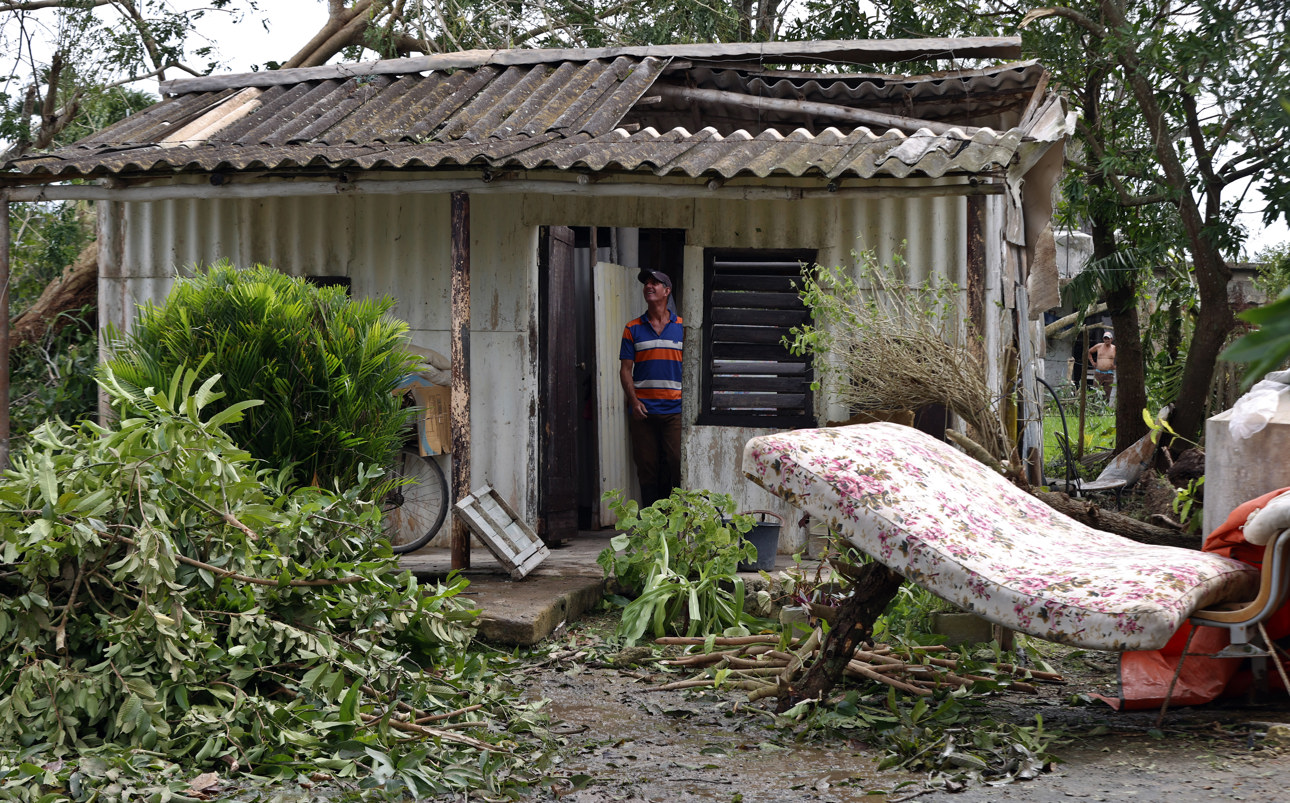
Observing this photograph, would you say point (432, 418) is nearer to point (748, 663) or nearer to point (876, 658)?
point (748, 663)

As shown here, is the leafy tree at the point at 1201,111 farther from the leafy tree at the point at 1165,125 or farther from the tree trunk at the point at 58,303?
the tree trunk at the point at 58,303

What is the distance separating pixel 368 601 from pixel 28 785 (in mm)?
1499

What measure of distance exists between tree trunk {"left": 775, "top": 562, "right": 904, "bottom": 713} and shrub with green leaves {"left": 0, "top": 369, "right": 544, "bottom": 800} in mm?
1123

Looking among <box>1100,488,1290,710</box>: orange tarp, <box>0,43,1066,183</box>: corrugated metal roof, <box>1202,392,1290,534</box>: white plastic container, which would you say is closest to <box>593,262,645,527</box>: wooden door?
<box>0,43,1066,183</box>: corrugated metal roof

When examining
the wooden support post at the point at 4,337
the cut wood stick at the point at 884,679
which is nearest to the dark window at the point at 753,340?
the cut wood stick at the point at 884,679

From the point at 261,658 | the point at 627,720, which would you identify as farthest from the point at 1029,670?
the point at 261,658

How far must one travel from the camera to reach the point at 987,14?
11.2m

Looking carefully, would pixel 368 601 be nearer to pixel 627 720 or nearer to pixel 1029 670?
pixel 627 720

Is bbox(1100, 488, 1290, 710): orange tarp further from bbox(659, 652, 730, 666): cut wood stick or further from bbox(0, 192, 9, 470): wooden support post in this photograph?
bbox(0, 192, 9, 470): wooden support post

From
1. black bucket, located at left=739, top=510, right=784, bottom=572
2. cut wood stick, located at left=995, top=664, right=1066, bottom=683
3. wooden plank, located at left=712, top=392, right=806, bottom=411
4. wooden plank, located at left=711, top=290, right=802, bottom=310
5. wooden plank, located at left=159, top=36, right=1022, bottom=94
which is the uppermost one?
wooden plank, located at left=159, top=36, right=1022, bottom=94

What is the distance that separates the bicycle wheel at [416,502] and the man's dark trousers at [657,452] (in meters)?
1.55

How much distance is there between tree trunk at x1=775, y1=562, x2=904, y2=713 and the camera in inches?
169

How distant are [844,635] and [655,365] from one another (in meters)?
3.72

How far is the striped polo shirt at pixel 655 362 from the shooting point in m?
7.79
